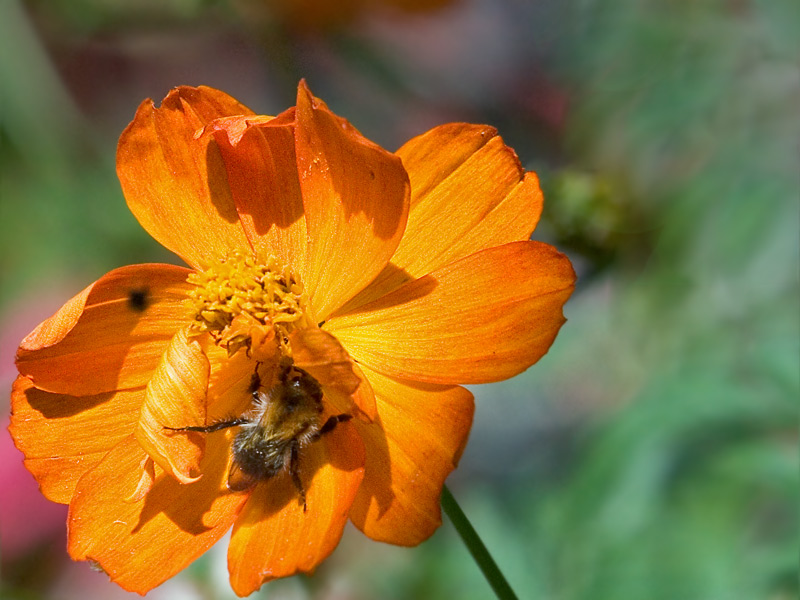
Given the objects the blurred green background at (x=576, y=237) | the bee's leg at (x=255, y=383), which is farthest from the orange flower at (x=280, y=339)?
the blurred green background at (x=576, y=237)

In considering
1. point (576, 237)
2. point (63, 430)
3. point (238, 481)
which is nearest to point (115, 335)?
point (63, 430)

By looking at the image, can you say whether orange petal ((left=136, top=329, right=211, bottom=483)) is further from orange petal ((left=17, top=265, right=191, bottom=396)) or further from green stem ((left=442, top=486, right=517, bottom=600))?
green stem ((left=442, top=486, right=517, bottom=600))

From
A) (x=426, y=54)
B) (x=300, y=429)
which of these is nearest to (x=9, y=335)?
(x=426, y=54)

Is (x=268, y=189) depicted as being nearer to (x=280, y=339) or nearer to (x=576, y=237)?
(x=280, y=339)

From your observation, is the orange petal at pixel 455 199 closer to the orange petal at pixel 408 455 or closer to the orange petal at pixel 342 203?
the orange petal at pixel 342 203

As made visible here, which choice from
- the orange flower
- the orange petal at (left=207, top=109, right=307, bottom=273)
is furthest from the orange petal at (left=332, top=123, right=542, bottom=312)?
the orange petal at (left=207, top=109, right=307, bottom=273)

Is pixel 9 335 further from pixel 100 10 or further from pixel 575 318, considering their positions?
pixel 575 318

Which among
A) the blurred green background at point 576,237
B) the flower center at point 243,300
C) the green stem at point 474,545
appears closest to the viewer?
the green stem at point 474,545
